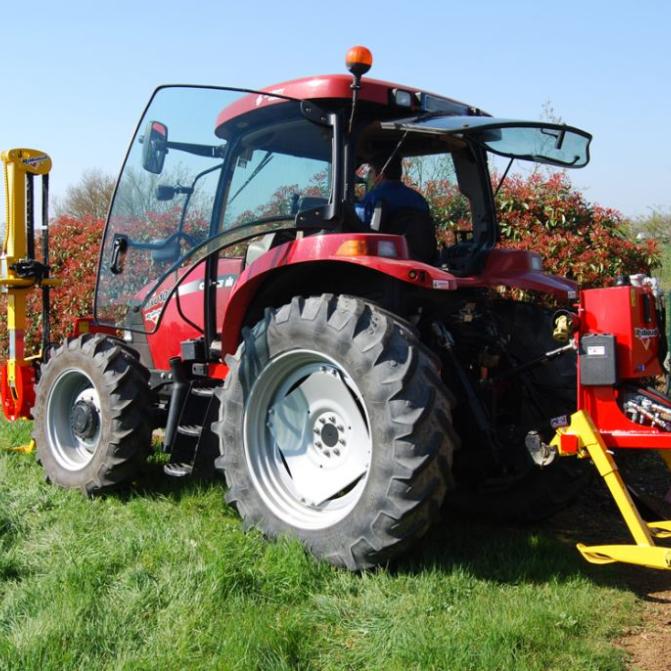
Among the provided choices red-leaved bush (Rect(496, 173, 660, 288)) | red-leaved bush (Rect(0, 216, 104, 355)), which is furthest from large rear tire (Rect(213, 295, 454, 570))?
red-leaved bush (Rect(0, 216, 104, 355))

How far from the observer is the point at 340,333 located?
12.1 feet

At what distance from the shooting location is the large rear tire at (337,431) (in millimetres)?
3492

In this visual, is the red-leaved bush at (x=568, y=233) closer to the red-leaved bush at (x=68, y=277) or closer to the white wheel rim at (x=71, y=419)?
the white wheel rim at (x=71, y=419)

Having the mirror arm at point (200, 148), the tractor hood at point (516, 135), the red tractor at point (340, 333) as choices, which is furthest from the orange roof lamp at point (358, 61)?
the mirror arm at point (200, 148)

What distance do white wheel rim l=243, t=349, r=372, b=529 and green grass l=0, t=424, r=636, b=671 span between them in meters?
0.29

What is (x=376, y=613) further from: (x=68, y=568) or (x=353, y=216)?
(x=353, y=216)

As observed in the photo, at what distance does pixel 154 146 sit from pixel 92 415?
1.76 metres

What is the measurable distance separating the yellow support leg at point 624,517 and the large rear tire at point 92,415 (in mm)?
2568

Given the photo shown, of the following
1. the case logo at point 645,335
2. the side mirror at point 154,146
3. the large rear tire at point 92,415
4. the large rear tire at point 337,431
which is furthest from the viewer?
the large rear tire at point 92,415

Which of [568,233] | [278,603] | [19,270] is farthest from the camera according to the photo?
[568,233]

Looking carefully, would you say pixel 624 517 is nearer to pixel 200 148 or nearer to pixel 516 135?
pixel 516 135

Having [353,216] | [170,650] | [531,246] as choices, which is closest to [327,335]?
[353,216]

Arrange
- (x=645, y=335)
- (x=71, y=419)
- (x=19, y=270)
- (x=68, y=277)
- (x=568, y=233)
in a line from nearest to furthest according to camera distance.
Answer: (x=645, y=335) < (x=71, y=419) < (x=19, y=270) < (x=568, y=233) < (x=68, y=277)

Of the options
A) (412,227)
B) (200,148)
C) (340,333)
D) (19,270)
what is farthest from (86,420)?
(412,227)
